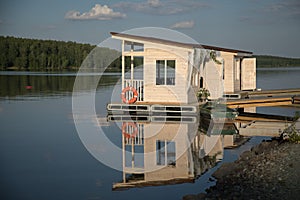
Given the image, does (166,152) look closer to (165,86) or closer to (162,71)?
(165,86)

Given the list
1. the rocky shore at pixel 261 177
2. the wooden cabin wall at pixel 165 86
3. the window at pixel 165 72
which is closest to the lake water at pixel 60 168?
the rocky shore at pixel 261 177

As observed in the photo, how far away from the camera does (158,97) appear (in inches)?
645

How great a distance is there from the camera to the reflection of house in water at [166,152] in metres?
8.36

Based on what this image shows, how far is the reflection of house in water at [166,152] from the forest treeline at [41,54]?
63756 millimetres

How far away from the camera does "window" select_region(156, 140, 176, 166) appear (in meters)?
9.48

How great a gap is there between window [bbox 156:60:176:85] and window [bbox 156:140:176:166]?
4.75 m

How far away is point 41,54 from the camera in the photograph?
Result: 268 ft

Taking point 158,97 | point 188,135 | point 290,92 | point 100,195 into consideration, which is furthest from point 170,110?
point 100,195

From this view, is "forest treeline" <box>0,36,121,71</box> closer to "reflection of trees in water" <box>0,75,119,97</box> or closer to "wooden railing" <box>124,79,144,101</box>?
"reflection of trees in water" <box>0,75,119,97</box>

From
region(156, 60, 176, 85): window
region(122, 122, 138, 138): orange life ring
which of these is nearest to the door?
region(156, 60, 176, 85): window

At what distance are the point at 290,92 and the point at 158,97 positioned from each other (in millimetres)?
6781

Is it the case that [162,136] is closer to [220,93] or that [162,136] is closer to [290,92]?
[220,93]

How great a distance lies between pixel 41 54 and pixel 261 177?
78376mm

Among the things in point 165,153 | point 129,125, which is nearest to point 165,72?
point 129,125
